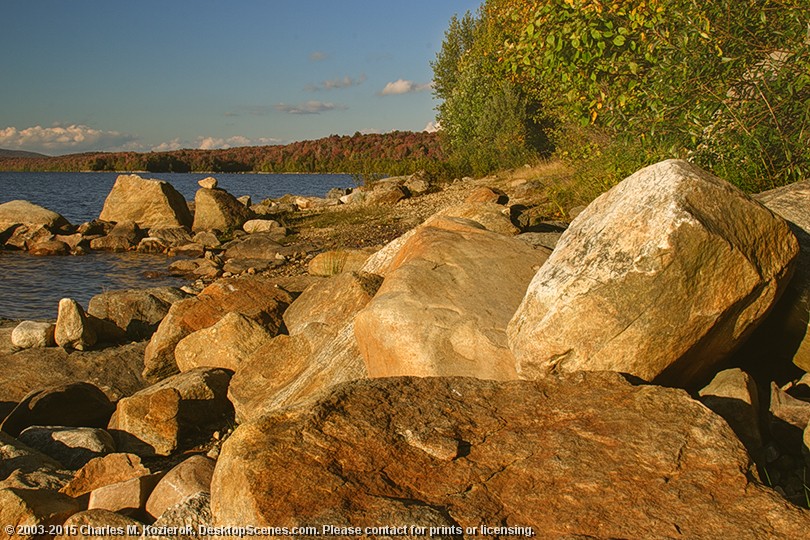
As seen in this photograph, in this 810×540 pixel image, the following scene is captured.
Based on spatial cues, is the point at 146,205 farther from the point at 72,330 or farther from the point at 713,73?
the point at 713,73

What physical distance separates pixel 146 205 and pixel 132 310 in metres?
14.3

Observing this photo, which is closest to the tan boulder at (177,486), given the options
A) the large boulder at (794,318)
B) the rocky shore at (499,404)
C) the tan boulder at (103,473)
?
the rocky shore at (499,404)

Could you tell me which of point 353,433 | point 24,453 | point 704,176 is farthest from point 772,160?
point 24,453

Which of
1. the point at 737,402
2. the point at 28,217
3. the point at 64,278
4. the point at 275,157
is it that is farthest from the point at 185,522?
the point at 275,157

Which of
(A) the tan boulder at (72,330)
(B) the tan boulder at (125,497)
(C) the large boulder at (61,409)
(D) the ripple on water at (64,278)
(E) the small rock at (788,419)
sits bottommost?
(D) the ripple on water at (64,278)

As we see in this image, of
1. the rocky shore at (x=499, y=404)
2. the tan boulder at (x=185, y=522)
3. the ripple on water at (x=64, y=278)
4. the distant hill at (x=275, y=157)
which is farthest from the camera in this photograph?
the distant hill at (x=275, y=157)

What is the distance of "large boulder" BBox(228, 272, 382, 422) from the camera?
5.76 m

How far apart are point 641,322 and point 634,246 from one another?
1.39 feet

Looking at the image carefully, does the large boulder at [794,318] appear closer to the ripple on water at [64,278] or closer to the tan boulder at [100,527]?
the tan boulder at [100,527]

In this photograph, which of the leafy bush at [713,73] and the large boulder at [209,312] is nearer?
the leafy bush at [713,73]

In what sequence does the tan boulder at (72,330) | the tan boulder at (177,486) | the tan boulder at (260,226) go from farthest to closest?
the tan boulder at (260,226), the tan boulder at (72,330), the tan boulder at (177,486)

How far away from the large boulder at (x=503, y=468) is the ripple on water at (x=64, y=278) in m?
11.8

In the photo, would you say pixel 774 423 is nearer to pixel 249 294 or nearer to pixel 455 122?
pixel 249 294

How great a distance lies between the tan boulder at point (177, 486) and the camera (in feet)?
13.8
